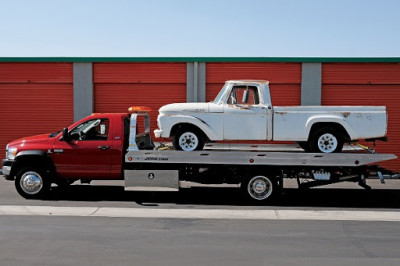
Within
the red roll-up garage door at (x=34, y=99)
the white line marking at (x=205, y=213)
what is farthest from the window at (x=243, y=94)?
the red roll-up garage door at (x=34, y=99)

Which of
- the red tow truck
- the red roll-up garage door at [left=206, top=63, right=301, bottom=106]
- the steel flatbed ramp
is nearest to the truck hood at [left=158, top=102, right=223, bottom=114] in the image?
the red tow truck

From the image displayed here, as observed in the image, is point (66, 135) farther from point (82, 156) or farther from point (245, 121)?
point (245, 121)

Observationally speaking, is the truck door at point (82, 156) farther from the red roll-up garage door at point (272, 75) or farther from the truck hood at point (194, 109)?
the red roll-up garage door at point (272, 75)

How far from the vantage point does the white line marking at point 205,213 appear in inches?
346

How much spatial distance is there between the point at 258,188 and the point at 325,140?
187cm

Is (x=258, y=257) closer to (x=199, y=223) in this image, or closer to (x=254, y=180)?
(x=199, y=223)

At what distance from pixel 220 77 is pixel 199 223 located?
902 cm

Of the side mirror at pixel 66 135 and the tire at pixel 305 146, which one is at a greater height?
the side mirror at pixel 66 135

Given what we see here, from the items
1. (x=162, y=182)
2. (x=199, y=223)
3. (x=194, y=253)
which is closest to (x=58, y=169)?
(x=162, y=182)

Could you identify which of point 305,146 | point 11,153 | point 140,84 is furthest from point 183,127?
point 140,84

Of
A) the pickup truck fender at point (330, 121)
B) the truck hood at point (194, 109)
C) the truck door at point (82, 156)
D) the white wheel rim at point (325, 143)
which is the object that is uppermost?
the truck hood at point (194, 109)

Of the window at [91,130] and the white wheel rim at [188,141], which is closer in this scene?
the white wheel rim at [188,141]

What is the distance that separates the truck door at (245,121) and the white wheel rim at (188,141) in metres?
0.71

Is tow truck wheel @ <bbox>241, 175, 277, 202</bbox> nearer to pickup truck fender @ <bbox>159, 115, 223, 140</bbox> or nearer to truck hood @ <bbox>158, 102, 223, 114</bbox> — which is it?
pickup truck fender @ <bbox>159, 115, 223, 140</bbox>
